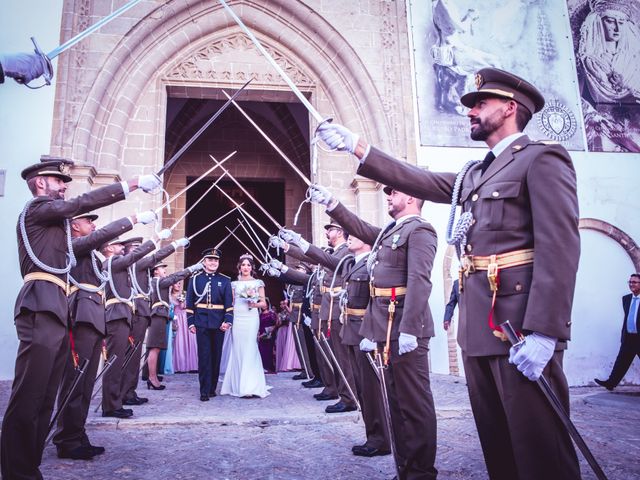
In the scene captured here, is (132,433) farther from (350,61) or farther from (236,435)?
(350,61)

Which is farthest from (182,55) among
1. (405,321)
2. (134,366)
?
(405,321)

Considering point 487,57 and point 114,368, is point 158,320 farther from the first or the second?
point 487,57

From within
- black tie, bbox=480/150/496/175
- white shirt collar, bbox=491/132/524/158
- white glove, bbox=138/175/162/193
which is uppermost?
white glove, bbox=138/175/162/193

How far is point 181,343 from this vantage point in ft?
35.7

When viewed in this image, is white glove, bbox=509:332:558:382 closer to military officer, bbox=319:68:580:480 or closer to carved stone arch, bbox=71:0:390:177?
military officer, bbox=319:68:580:480

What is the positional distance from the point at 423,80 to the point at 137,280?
6824mm

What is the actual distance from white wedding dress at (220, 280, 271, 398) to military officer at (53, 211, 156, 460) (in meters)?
3.01

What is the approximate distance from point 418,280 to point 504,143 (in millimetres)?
1227

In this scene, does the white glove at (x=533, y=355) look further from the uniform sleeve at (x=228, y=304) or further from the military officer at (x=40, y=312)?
the uniform sleeve at (x=228, y=304)

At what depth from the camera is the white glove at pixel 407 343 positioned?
10.1 feet

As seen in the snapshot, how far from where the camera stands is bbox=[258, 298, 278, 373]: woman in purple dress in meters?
11.4

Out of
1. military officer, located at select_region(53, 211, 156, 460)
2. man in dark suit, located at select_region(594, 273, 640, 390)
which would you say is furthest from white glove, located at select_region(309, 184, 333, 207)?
man in dark suit, located at select_region(594, 273, 640, 390)

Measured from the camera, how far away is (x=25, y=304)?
316 cm

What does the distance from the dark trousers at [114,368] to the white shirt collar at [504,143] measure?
4.53 m
